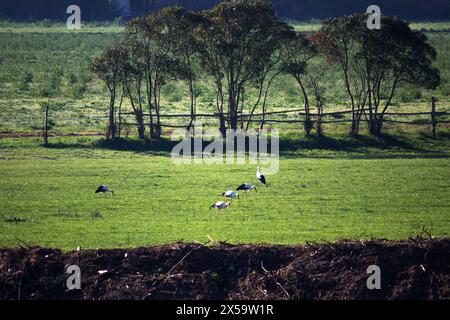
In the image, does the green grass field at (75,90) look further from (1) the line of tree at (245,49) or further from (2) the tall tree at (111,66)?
(1) the line of tree at (245,49)

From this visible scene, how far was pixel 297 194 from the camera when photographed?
23.8m

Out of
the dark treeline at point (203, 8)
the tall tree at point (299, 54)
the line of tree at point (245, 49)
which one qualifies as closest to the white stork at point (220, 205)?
the line of tree at point (245, 49)

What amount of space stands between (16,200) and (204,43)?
17602 mm

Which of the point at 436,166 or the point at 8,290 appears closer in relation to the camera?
the point at 8,290

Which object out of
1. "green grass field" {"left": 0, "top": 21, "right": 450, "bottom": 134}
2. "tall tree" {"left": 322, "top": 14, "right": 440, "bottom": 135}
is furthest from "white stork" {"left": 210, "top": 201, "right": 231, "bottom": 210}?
"green grass field" {"left": 0, "top": 21, "right": 450, "bottom": 134}

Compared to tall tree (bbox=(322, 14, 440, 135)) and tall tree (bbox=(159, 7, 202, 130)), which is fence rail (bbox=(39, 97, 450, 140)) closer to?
tall tree (bbox=(322, 14, 440, 135))

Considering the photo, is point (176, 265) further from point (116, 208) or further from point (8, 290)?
point (116, 208)

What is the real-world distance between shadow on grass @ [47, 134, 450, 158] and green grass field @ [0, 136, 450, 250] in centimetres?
47

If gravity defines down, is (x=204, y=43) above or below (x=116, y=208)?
above

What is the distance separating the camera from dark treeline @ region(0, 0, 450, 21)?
80.9 metres

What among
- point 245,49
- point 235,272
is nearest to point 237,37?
point 245,49

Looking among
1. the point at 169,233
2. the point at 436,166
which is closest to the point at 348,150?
the point at 436,166

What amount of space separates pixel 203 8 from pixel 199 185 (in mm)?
56707

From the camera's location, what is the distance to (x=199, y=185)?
25.6 m
